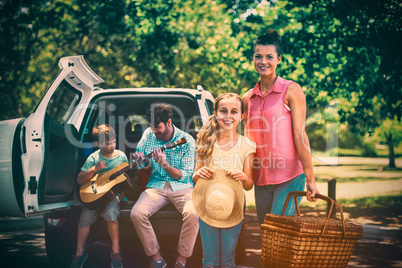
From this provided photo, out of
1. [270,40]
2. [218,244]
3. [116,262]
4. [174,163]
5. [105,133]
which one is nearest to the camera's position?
[218,244]

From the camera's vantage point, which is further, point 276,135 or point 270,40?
point 270,40

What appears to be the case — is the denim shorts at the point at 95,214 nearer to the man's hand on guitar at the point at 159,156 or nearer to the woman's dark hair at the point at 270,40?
the man's hand on guitar at the point at 159,156

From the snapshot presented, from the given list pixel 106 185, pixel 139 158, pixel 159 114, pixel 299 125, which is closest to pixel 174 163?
pixel 139 158

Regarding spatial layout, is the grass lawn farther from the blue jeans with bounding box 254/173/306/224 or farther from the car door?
the blue jeans with bounding box 254/173/306/224

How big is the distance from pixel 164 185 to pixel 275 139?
5.19 feet

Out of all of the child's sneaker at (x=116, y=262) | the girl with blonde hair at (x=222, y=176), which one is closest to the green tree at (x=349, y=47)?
the girl with blonde hair at (x=222, y=176)

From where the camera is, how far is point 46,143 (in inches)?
159

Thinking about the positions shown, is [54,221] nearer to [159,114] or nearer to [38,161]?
[38,161]

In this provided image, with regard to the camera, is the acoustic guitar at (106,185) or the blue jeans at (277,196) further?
the acoustic guitar at (106,185)

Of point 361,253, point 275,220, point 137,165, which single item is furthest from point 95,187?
point 361,253

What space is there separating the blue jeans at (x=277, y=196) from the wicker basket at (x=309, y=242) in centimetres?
33

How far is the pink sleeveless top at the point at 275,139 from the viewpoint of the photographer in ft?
10.3

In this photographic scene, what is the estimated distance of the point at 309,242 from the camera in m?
2.62

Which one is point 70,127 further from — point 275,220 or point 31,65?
point 31,65
